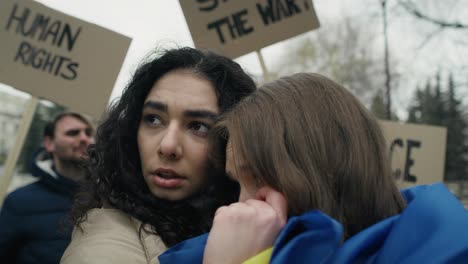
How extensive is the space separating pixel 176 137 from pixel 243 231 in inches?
21.1

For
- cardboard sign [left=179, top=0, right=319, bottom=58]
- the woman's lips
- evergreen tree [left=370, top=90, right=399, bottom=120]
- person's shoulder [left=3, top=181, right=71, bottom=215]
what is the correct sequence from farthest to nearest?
evergreen tree [left=370, top=90, right=399, bottom=120], person's shoulder [left=3, top=181, right=71, bottom=215], cardboard sign [left=179, top=0, right=319, bottom=58], the woman's lips

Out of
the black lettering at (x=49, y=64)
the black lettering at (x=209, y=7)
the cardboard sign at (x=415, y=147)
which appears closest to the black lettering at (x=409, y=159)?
the cardboard sign at (x=415, y=147)

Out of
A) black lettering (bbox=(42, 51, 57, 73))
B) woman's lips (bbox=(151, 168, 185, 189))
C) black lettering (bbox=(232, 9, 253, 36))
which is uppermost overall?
black lettering (bbox=(232, 9, 253, 36))

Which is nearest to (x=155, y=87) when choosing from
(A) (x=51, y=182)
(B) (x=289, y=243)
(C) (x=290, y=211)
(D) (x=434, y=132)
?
(C) (x=290, y=211)

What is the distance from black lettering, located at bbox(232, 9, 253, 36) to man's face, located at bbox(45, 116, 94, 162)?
1580 mm

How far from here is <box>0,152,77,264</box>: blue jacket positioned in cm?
307

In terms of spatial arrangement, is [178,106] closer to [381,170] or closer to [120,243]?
[120,243]

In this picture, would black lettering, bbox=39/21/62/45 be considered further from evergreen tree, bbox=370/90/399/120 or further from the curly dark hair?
evergreen tree, bbox=370/90/399/120

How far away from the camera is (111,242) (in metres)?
1.34

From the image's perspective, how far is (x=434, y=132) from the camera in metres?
→ 3.62

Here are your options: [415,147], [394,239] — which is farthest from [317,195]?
[415,147]

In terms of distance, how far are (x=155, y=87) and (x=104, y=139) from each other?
0.95 ft

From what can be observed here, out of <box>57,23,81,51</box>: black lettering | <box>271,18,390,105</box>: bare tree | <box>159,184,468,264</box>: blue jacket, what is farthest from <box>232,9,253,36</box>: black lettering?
<box>271,18,390,105</box>: bare tree

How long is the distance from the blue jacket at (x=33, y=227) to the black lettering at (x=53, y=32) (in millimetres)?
1071
